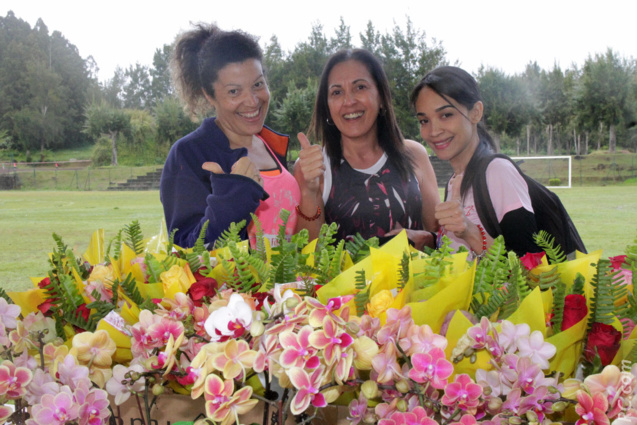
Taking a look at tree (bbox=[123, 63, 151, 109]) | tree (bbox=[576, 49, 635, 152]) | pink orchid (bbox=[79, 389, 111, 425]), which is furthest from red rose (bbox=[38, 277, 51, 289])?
tree (bbox=[123, 63, 151, 109])

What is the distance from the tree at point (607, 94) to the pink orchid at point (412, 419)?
31.9 metres

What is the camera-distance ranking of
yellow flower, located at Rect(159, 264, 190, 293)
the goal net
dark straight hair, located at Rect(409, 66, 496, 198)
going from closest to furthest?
yellow flower, located at Rect(159, 264, 190, 293) < dark straight hair, located at Rect(409, 66, 496, 198) < the goal net

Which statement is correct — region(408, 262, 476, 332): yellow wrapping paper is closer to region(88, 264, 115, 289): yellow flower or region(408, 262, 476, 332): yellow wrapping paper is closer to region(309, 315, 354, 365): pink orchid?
region(309, 315, 354, 365): pink orchid

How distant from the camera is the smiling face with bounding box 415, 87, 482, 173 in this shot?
6.33 ft

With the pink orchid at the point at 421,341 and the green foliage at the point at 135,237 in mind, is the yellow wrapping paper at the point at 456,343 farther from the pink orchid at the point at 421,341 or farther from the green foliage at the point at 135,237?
the green foliage at the point at 135,237

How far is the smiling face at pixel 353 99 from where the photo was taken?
6.79 ft

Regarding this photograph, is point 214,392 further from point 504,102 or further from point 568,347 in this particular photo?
point 504,102

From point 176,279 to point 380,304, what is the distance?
38 cm

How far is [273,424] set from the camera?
0.72 m

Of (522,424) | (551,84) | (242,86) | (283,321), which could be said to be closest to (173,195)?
(242,86)

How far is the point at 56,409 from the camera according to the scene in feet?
2.33

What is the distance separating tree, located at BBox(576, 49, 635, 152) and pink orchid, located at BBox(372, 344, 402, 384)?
31.9 m

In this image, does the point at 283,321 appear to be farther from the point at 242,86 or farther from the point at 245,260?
the point at 242,86

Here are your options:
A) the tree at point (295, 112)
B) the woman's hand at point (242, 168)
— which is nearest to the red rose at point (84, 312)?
the woman's hand at point (242, 168)
